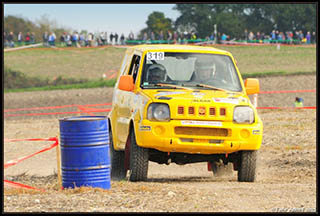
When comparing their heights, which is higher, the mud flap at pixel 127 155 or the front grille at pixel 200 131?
the front grille at pixel 200 131

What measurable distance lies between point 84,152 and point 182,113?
178 cm

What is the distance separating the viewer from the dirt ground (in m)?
8.06

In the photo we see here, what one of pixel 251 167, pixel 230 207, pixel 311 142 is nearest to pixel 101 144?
pixel 230 207

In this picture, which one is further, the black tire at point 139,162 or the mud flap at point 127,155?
the mud flap at point 127,155

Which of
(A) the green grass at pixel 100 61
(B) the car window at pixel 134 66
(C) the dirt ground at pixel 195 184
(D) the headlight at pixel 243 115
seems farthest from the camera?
(A) the green grass at pixel 100 61

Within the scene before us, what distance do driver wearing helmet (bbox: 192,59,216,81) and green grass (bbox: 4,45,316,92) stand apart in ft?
93.0

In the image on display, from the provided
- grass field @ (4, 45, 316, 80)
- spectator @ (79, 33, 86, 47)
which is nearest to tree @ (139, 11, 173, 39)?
spectator @ (79, 33, 86, 47)

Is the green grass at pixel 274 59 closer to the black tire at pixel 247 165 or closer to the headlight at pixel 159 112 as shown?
the black tire at pixel 247 165

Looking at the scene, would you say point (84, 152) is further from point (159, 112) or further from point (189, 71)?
point (189, 71)

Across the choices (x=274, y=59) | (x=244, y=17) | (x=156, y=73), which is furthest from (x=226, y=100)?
(x=244, y=17)

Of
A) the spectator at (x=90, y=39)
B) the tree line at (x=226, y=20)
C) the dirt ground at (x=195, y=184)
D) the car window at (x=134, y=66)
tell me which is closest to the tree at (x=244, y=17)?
the tree line at (x=226, y=20)

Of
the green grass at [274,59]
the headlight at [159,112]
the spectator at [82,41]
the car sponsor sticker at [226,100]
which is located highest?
the car sponsor sticker at [226,100]

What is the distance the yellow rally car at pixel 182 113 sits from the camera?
33.3 feet

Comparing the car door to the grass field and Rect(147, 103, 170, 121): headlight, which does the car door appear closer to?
Rect(147, 103, 170, 121): headlight
